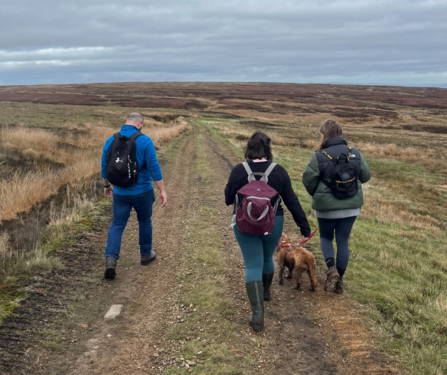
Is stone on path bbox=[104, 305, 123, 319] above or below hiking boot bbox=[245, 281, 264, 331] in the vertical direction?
below

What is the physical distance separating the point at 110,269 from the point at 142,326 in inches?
47.6

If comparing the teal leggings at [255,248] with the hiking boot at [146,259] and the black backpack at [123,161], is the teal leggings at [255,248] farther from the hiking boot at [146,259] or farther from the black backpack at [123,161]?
the hiking boot at [146,259]

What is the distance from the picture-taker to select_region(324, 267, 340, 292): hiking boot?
13.8 feet

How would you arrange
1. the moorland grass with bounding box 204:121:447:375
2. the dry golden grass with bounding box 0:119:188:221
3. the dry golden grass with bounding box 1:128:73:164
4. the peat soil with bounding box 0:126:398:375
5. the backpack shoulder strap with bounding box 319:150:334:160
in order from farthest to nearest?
the dry golden grass with bounding box 1:128:73:164 < the dry golden grass with bounding box 0:119:188:221 < the backpack shoulder strap with bounding box 319:150:334:160 < the moorland grass with bounding box 204:121:447:375 < the peat soil with bounding box 0:126:398:375

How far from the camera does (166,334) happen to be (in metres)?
3.47

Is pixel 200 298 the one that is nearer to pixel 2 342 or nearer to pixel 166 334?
pixel 166 334

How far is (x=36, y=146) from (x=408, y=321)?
46.1ft

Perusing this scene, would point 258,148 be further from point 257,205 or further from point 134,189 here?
point 134,189

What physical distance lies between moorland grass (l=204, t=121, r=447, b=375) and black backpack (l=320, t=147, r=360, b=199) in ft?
4.54

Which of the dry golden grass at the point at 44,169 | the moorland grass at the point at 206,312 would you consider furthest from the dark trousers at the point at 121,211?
the dry golden grass at the point at 44,169

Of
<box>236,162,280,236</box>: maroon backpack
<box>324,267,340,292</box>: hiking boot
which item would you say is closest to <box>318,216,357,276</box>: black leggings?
<box>324,267,340,292</box>: hiking boot

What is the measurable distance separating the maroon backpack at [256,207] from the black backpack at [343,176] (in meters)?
0.92

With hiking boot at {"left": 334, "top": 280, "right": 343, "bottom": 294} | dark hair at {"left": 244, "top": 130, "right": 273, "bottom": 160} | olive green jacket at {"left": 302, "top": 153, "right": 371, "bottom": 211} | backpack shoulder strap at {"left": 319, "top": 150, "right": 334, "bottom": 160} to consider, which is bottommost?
hiking boot at {"left": 334, "top": 280, "right": 343, "bottom": 294}

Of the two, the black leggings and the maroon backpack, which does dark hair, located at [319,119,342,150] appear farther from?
the maroon backpack
